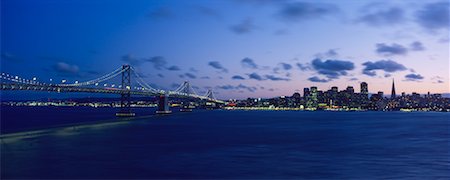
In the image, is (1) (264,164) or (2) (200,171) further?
(1) (264,164)

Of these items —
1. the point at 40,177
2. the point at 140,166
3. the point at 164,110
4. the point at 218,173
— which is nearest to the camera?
the point at 40,177

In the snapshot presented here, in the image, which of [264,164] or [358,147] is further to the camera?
[358,147]

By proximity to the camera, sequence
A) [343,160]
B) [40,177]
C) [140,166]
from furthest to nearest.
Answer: [343,160] → [140,166] → [40,177]

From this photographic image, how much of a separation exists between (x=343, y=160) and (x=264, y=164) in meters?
5.25

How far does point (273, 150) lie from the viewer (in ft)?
98.8

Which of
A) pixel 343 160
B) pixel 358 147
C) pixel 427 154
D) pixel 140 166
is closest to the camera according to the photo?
pixel 140 166

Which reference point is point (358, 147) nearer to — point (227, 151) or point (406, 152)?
point (406, 152)

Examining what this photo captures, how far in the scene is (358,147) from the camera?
3291 centimetres

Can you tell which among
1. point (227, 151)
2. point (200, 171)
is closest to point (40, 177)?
point (200, 171)

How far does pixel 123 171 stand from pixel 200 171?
365cm

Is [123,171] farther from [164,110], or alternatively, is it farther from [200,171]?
[164,110]

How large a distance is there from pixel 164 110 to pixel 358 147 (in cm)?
6524

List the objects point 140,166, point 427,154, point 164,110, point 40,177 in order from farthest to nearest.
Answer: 1. point 164,110
2. point 427,154
3. point 140,166
4. point 40,177

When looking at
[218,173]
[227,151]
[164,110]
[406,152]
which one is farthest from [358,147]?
[164,110]
